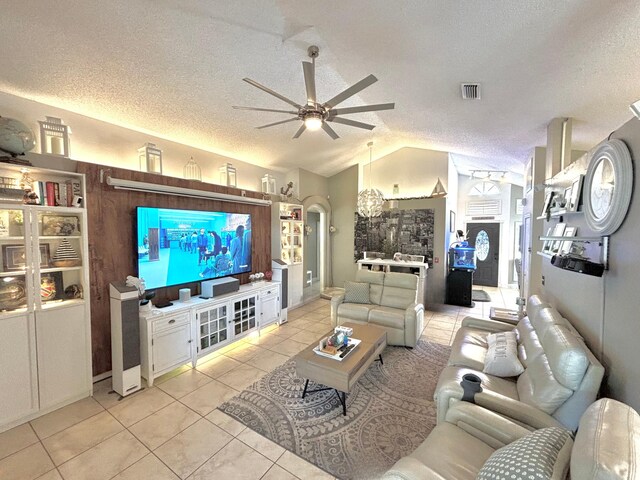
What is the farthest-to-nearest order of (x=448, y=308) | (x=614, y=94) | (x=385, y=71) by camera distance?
1. (x=448, y=308)
2. (x=385, y=71)
3. (x=614, y=94)

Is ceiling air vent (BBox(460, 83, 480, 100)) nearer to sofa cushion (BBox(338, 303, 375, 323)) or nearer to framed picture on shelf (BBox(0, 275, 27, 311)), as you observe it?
sofa cushion (BBox(338, 303, 375, 323))

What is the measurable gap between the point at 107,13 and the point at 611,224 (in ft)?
12.0

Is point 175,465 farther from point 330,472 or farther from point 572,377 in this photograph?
point 572,377

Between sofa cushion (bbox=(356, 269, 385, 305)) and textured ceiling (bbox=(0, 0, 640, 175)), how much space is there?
99.7 inches

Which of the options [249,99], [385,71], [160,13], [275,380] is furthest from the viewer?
[249,99]

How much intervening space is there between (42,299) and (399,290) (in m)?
4.23

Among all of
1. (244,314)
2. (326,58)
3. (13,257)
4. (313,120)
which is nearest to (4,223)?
(13,257)

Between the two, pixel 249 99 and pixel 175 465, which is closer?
pixel 175 465

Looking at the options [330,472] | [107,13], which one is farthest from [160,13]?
[330,472]

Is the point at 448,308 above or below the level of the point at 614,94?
below

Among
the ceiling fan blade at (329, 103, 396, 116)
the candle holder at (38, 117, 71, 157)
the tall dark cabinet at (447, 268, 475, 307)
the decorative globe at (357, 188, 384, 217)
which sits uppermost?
the ceiling fan blade at (329, 103, 396, 116)

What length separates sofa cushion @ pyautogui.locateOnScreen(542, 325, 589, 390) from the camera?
4.97 feet

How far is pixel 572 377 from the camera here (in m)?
1.53

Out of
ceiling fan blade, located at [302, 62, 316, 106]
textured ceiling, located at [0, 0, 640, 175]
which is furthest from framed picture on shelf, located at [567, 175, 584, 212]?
ceiling fan blade, located at [302, 62, 316, 106]
